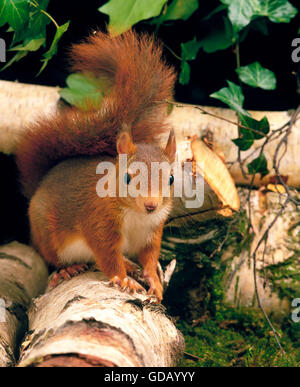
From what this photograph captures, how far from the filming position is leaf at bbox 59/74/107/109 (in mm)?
1619

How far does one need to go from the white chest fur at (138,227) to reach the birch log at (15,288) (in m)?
0.38

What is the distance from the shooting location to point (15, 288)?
4.94 feet

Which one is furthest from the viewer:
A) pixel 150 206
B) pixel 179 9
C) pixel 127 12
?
pixel 179 9

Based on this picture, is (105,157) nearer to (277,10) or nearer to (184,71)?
(184,71)

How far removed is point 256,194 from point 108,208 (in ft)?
2.87

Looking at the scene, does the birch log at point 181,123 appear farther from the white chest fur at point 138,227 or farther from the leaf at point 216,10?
the white chest fur at point 138,227

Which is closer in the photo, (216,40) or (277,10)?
(277,10)

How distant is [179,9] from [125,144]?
0.83 meters

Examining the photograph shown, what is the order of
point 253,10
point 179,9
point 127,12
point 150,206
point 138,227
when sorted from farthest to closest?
point 179,9, point 253,10, point 127,12, point 138,227, point 150,206

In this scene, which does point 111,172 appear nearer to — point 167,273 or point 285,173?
point 167,273

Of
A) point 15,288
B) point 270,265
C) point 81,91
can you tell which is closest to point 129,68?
point 81,91

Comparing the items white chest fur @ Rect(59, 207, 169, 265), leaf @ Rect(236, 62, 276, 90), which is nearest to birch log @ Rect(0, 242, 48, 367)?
white chest fur @ Rect(59, 207, 169, 265)

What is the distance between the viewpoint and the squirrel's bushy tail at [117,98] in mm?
1434

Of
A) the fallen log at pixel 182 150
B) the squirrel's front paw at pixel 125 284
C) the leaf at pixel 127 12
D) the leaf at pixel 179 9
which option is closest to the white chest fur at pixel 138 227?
the squirrel's front paw at pixel 125 284
